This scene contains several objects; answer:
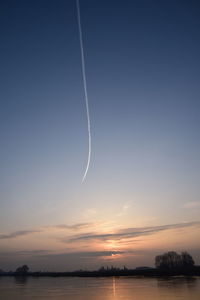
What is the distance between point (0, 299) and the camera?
152ft

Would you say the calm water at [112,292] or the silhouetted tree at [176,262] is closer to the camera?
the calm water at [112,292]

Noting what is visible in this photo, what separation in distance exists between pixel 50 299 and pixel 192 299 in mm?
24561

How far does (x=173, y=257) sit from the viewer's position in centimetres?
19750

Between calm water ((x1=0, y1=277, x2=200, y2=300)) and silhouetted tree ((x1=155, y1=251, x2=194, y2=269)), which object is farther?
silhouetted tree ((x1=155, y1=251, x2=194, y2=269))

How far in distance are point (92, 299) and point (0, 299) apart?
54.1 feet

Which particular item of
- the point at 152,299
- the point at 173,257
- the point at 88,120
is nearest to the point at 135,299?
the point at 152,299

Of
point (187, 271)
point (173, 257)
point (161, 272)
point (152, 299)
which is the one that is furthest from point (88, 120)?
point (173, 257)

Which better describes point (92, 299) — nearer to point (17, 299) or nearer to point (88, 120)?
point (17, 299)

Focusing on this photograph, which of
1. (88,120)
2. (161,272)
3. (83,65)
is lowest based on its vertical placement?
(161,272)

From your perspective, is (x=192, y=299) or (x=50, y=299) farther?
(x=50, y=299)

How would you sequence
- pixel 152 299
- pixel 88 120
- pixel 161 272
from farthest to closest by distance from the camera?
pixel 161 272 → pixel 88 120 → pixel 152 299

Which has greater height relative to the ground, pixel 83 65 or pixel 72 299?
pixel 83 65

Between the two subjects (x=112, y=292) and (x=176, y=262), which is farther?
(x=176, y=262)

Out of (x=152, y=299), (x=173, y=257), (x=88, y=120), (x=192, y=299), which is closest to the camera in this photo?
(x=192, y=299)
